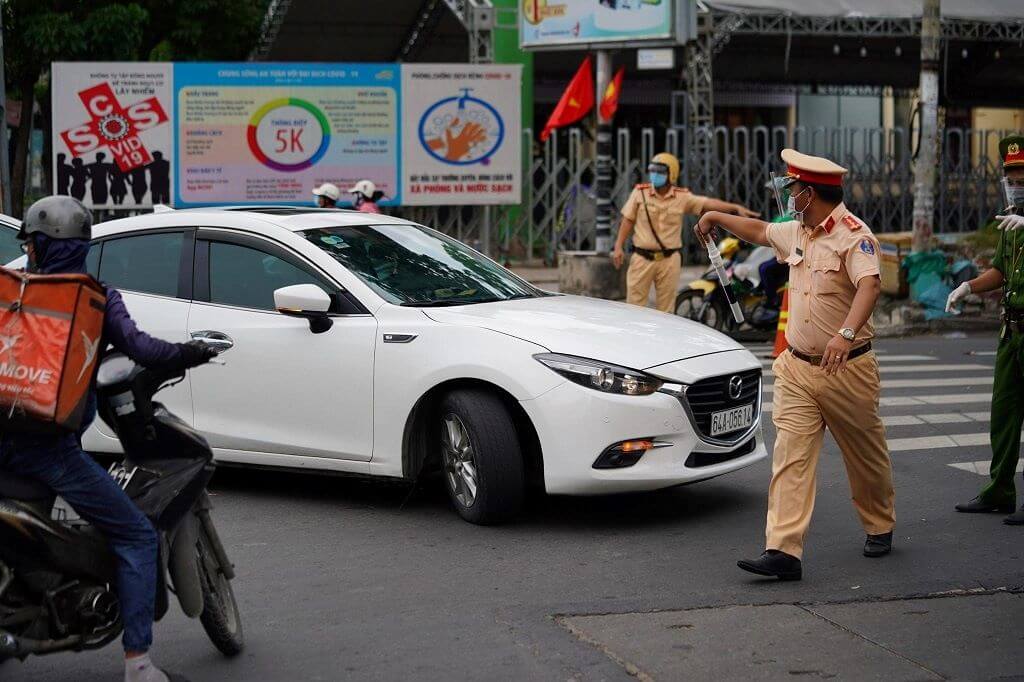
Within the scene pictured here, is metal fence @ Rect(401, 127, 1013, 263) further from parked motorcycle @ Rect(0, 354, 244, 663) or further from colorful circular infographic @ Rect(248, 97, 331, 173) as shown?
parked motorcycle @ Rect(0, 354, 244, 663)

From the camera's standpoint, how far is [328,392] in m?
7.14

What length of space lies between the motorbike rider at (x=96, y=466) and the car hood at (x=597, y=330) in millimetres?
2575

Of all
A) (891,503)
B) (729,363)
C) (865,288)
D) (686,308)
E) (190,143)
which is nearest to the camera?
(865,288)

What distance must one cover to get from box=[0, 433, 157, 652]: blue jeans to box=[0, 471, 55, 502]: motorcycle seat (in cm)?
2

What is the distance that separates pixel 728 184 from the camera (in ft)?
77.4

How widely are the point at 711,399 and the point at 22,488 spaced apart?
137 inches

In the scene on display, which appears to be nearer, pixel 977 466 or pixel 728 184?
pixel 977 466

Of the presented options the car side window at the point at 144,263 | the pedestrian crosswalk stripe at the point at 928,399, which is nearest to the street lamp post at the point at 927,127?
the pedestrian crosswalk stripe at the point at 928,399

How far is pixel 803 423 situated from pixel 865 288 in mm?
617

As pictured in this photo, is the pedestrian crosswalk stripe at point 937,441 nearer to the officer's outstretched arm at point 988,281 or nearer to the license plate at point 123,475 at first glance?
the officer's outstretched arm at point 988,281

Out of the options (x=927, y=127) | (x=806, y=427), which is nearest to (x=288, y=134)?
(x=927, y=127)

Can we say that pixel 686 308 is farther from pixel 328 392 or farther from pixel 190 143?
pixel 328 392

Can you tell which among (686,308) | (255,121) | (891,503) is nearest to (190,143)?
(255,121)

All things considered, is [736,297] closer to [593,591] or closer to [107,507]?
[593,591]
